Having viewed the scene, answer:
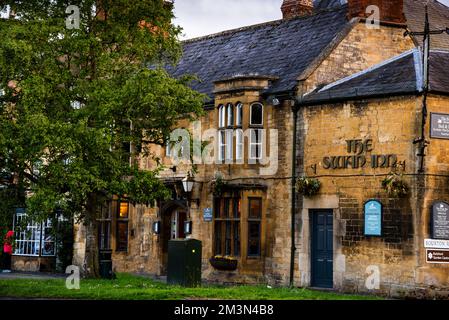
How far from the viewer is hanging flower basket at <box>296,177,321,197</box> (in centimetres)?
2616

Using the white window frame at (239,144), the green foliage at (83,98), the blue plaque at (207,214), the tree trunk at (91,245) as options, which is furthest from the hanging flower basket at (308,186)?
the tree trunk at (91,245)

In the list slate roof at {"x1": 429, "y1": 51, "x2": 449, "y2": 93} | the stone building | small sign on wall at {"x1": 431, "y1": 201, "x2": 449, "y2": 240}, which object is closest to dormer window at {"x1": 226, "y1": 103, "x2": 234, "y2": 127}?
the stone building

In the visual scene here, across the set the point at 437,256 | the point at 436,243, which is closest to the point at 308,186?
the point at 436,243

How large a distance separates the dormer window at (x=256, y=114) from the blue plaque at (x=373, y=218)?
532 cm

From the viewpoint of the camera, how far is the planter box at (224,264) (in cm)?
2827

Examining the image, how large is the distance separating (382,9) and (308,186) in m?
7.19

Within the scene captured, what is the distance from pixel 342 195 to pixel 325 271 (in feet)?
8.05

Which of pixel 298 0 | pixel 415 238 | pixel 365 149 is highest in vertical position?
pixel 298 0

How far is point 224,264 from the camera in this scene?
2839cm

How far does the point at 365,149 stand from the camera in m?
25.2

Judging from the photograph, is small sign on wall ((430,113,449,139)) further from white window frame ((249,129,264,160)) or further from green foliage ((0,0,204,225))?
green foliage ((0,0,204,225))

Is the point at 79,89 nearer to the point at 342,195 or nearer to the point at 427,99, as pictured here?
the point at 342,195

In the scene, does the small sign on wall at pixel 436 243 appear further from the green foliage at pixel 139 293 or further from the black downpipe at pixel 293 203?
the black downpipe at pixel 293 203
